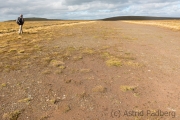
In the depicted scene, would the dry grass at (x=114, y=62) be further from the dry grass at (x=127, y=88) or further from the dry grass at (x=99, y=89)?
the dry grass at (x=99, y=89)

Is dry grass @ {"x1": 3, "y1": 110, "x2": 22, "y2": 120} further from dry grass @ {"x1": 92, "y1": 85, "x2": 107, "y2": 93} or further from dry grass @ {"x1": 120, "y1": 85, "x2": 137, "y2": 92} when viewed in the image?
dry grass @ {"x1": 120, "y1": 85, "x2": 137, "y2": 92}

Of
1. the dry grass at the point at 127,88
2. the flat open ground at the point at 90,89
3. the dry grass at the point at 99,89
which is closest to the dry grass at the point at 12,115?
the flat open ground at the point at 90,89

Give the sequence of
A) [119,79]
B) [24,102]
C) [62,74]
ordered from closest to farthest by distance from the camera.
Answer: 1. [24,102]
2. [119,79]
3. [62,74]

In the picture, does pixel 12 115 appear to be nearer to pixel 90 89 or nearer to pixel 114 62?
pixel 90 89

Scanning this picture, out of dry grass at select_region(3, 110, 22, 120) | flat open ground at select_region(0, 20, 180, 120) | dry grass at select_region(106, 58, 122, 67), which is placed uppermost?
dry grass at select_region(106, 58, 122, 67)

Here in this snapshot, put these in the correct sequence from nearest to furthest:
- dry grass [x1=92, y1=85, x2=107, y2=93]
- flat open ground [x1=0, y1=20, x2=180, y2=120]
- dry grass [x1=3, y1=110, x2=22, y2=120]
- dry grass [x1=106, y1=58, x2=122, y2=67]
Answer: dry grass [x1=3, y1=110, x2=22, y2=120], flat open ground [x1=0, y1=20, x2=180, y2=120], dry grass [x1=92, y1=85, x2=107, y2=93], dry grass [x1=106, y1=58, x2=122, y2=67]

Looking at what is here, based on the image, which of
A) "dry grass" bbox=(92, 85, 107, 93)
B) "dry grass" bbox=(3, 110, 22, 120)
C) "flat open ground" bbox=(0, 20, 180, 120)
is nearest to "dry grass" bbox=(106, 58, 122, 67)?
"flat open ground" bbox=(0, 20, 180, 120)

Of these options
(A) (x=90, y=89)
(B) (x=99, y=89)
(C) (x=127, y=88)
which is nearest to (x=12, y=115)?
(A) (x=90, y=89)

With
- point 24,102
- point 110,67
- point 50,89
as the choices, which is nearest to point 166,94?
point 110,67

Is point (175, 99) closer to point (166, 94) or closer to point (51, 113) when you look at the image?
point (166, 94)

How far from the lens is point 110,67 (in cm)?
1264

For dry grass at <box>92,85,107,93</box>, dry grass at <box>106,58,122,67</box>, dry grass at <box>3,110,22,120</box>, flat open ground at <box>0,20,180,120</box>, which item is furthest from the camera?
dry grass at <box>106,58,122,67</box>

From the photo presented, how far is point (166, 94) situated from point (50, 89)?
575cm

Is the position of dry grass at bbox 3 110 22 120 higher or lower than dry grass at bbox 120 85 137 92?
lower
